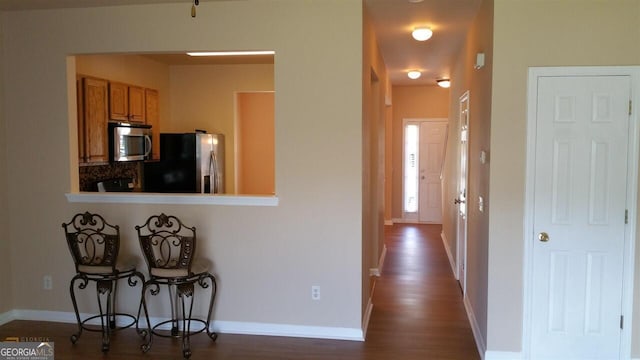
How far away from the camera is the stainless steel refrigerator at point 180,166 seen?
6.36 meters

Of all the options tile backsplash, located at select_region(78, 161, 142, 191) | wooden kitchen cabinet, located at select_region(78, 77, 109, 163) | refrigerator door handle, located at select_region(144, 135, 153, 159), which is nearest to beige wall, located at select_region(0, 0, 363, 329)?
wooden kitchen cabinet, located at select_region(78, 77, 109, 163)

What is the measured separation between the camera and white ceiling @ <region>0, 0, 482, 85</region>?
3990 mm

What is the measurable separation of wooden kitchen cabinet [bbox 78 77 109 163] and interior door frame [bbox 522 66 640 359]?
3.92m

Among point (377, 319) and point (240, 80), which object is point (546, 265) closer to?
point (377, 319)

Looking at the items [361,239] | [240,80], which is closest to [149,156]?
[240,80]

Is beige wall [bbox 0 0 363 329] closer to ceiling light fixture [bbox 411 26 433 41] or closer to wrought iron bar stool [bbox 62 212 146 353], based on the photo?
wrought iron bar stool [bbox 62 212 146 353]

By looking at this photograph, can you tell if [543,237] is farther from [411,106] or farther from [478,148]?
[411,106]

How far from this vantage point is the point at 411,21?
177 inches

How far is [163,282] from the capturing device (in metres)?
3.84

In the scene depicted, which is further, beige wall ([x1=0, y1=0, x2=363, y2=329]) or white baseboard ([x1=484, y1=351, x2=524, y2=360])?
beige wall ([x1=0, y1=0, x2=363, y2=329])

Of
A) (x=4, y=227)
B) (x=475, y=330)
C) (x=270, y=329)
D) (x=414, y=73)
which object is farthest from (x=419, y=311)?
(x=414, y=73)

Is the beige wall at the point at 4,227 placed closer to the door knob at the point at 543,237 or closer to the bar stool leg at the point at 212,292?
the bar stool leg at the point at 212,292

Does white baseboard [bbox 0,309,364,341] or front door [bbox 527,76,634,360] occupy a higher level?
front door [bbox 527,76,634,360]

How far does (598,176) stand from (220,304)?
296 cm
